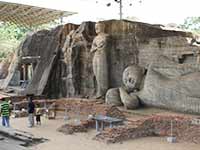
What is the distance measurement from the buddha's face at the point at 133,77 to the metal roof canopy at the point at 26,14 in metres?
12.1

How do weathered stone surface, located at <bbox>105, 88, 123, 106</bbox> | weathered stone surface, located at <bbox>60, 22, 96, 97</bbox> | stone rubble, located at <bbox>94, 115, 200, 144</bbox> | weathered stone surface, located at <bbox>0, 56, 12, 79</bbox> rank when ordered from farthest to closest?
weathered stone surface, located at <bbox>0, 56, 12, 79</bbox>
weathered stone surface, located at <bbox>60, 22, 96, 97</bbox>
weathered stone surface, located at <bbox>105, 88, 123, 106</bbox>
stone rubble, located at <bbox>94, 115, 200, 144</bbox>

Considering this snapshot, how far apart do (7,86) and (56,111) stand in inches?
246

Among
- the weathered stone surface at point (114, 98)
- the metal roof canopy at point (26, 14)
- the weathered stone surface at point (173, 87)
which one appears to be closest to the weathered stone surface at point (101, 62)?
the weathered stone surface at point (114, 98)

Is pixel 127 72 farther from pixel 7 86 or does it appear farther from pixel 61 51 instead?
pixel 7 86

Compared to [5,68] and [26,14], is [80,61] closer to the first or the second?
[5,68]

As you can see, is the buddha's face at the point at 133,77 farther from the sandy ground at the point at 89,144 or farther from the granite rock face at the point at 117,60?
the sandy ground at the point at 89,144

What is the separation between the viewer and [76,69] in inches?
592

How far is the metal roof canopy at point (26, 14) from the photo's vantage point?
73.4 feet

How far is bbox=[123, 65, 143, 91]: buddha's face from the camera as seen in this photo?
1184 cm

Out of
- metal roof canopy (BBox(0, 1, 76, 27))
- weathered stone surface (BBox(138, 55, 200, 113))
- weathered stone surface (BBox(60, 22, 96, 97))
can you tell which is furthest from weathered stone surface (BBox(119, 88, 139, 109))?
metal roof canopy (BBox(0, 1, 76, 27))

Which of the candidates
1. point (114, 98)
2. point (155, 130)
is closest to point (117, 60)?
point (114, 98)

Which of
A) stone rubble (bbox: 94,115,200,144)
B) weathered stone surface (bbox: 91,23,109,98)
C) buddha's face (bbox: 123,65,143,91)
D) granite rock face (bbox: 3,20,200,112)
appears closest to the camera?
stone rubble (bbox: 94,115,200,144)

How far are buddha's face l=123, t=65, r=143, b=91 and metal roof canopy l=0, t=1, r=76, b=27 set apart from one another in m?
12.1

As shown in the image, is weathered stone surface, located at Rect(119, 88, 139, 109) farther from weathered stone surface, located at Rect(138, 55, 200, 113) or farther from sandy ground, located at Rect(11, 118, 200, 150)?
sandy ground, located at Rect(11, 118, 200, 150)
